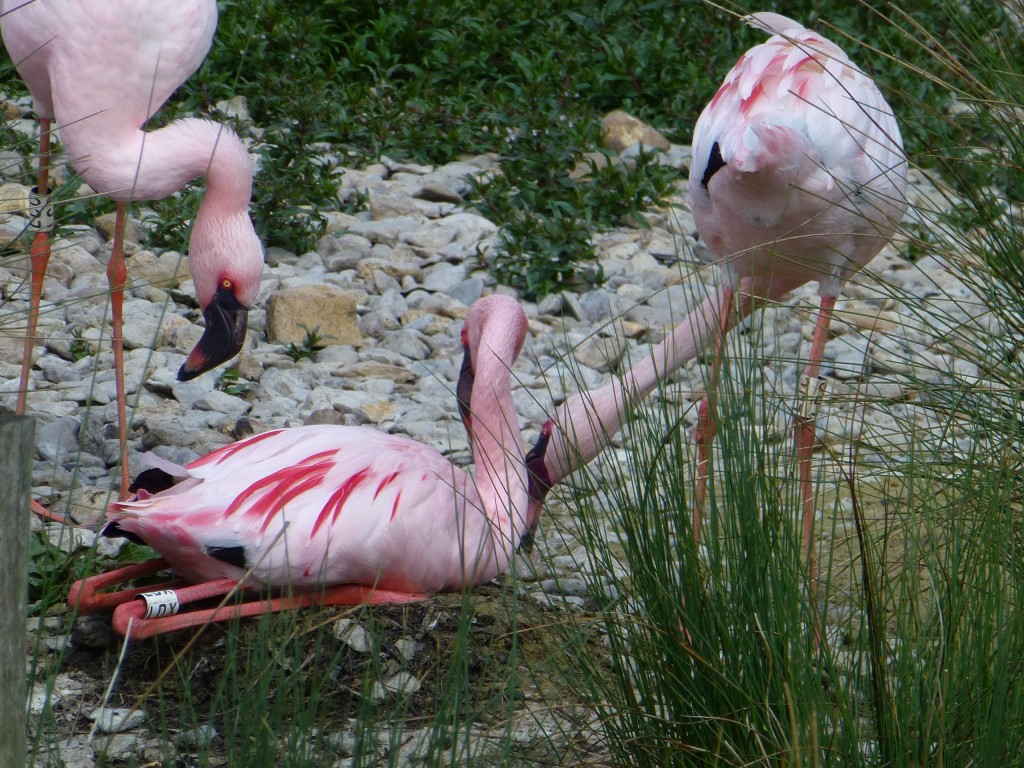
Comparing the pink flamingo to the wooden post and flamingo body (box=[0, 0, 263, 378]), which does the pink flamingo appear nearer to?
flamingo body (box=[0, 0, 263, 378])

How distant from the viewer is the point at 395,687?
9.18ft

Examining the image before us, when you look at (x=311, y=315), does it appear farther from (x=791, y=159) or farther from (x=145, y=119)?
(x=791, y=159)

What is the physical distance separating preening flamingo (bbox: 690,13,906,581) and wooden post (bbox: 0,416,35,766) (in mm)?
1891

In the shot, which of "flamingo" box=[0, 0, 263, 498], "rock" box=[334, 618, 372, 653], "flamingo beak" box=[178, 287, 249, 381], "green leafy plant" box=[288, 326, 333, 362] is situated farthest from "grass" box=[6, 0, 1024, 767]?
"green leafy plant" box=[288, 326, 333, 362]

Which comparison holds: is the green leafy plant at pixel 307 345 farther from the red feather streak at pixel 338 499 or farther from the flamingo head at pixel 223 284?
the red feather streak at pixel 338 499

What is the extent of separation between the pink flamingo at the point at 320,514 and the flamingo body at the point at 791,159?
894 millimetres

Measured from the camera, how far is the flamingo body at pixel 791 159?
3.27 meters

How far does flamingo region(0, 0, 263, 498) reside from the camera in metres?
3.54

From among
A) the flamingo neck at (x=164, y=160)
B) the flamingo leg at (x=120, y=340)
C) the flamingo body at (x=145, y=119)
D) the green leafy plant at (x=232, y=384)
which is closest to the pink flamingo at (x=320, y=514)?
the flamingo leg at (x=120, y=340)

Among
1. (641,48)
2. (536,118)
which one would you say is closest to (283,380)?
(536,118)

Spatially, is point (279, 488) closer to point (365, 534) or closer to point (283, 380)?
point (365, 534)

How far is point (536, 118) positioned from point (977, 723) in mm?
4935

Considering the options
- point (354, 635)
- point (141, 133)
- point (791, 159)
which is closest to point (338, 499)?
point (354, 635)

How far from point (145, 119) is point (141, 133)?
86 mm
